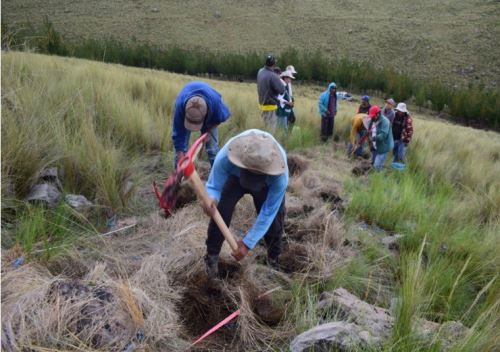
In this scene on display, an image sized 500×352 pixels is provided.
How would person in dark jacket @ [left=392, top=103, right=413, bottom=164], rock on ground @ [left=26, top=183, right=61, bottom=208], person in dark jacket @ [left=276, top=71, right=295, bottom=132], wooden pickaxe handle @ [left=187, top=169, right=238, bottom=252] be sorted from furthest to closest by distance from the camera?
person in dark jacket @ [left=392, top=103, right=413, bottom=164] < person in dark jacket @ [left=276, top=71, right=295, bottom=132] < rock on ground @ [left=26, top=183, right=61, bottom=208] < wooden pickaxe handle @ [left=187, top=169, right=238, bottom=252]

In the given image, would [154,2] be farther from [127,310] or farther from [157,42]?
[127,310]

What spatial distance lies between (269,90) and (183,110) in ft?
11.0

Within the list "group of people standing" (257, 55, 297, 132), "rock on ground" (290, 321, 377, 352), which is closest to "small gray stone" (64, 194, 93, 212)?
"rock on ground" (290, 321, 377, 352)

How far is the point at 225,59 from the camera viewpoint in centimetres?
4359

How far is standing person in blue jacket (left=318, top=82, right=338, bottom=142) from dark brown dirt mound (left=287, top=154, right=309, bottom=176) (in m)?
3.03

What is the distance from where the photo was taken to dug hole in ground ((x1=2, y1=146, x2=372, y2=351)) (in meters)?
2.14

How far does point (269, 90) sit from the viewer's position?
7.27 m

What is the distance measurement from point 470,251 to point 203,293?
96.3 inches

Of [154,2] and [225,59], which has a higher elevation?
[154,2]

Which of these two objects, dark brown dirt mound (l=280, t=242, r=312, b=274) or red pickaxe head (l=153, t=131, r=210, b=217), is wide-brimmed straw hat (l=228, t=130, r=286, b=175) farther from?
dark brown dirt mound (l=280, t=242, r=312, b=274)

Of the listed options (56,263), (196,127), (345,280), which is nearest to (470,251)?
(345,280)

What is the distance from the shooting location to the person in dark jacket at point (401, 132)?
8.20 meters

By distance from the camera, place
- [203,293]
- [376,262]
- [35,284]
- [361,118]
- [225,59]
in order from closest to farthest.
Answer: [35,284] < [203,293] < [376,262] < [361,118] < [225,59]

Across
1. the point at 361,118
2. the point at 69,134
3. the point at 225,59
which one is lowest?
the point at 225,59
